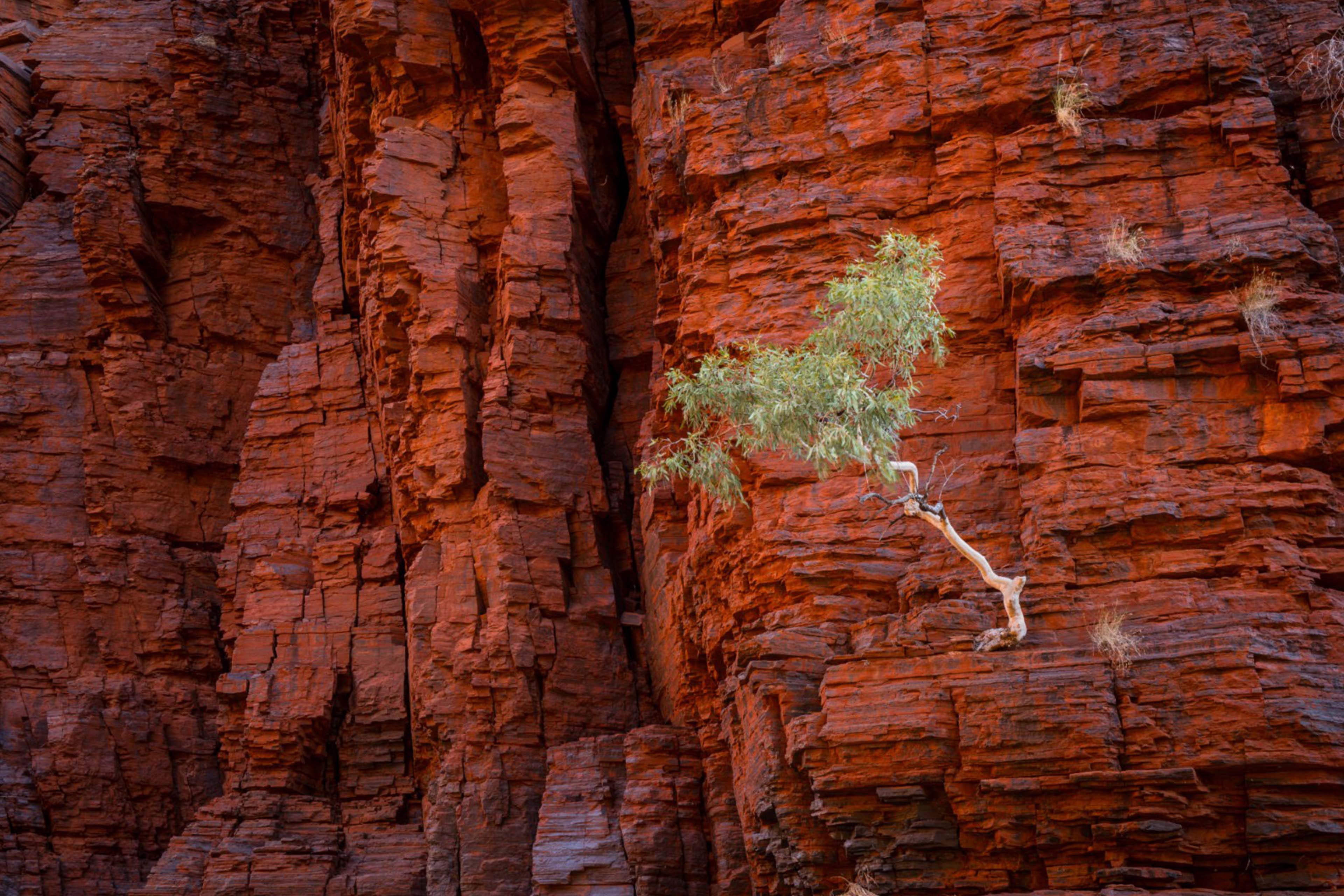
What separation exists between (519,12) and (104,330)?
36.9 feet

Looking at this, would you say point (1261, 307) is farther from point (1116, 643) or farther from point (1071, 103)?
point (1116, 643)

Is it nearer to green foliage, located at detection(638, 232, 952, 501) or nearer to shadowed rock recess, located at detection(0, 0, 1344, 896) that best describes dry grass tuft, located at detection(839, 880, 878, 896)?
shadowed rock recess, located at detection(0, 0, 1344, 896)

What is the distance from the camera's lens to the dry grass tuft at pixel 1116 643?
13.1 m

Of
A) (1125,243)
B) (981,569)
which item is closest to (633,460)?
(1125,243)

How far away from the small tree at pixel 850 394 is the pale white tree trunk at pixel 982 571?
0.03 ft

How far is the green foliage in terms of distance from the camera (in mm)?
14742

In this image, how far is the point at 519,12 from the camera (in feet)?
82.9

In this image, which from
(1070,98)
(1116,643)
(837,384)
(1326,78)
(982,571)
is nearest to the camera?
(1116,643)

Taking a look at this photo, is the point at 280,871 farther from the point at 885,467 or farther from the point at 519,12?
the point at 519,12

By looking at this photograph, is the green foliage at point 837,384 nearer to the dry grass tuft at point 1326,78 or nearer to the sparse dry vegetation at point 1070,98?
the sparse dry vegetation at point 1070,98

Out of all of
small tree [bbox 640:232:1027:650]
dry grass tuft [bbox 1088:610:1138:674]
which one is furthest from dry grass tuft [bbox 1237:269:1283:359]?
dry grass tuft [bbox 1088:610:1138:674]

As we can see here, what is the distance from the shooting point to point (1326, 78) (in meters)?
17.0

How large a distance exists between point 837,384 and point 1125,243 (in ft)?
12.7

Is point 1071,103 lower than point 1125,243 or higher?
higher
